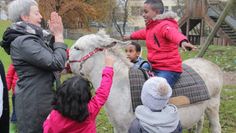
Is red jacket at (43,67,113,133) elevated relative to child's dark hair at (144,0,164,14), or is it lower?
lower

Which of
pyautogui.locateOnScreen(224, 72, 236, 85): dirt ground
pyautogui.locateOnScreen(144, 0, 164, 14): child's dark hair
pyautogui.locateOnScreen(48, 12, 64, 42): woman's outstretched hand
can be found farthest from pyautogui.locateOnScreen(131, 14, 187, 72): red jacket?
pyautogui.locateOnScreen(224, 72, 236, 85): dirt ground

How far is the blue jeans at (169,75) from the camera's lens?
182 inches

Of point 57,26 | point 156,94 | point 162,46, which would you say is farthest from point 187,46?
point 57,26

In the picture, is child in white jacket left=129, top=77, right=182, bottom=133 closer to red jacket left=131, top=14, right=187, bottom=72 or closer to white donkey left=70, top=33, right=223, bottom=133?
white donkey left=70, top=33, right=223, bottom=133

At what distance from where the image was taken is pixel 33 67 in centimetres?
345

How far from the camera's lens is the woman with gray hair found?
3.32 m

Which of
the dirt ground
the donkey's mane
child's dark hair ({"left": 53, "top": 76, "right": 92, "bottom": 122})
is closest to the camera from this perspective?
child's dark hair ({"left": 53, "top": 76, "right": 92, "bottom": 122})

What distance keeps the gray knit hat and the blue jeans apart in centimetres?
122

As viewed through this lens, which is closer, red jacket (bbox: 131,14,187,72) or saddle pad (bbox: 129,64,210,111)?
saddle pad (bbox: 129,64,210,111)

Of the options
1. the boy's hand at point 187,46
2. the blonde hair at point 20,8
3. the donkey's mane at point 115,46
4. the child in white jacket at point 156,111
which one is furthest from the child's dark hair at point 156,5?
the blonde hair at point 20,8

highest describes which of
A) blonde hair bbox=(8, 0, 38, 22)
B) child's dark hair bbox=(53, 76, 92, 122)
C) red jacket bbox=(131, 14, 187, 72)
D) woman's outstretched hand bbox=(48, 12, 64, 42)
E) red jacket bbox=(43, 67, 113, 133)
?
blonde hair bbox=(8, 0, 38, 22)

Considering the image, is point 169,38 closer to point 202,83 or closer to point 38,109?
point 202,83

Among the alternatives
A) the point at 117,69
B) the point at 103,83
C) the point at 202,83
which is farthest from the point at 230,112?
the point at 103,83

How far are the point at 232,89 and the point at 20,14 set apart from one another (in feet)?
25.6
